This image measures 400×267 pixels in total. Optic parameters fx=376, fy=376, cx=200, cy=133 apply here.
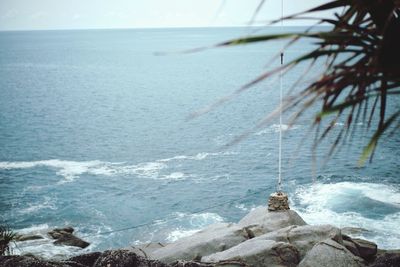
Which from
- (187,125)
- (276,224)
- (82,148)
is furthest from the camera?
(187,125)

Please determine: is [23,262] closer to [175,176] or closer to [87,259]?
[87,259]

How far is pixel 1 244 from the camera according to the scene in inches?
434

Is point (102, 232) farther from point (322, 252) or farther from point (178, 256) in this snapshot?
point (322, 252)

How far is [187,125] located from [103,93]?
37.2 meters

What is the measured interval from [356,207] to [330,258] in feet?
67.0

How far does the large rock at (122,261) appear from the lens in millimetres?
7379

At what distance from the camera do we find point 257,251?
10844 mm

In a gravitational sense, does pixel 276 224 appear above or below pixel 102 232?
above

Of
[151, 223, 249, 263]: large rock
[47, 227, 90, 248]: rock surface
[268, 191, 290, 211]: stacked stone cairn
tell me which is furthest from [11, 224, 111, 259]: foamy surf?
[268, 191, 290, 211]: stacked stone cairn

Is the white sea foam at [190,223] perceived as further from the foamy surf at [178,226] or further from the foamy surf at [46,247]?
the foamy surf at [46,247]

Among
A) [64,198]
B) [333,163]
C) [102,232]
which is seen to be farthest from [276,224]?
[333,163]

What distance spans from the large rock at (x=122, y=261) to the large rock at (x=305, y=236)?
19.9 feet

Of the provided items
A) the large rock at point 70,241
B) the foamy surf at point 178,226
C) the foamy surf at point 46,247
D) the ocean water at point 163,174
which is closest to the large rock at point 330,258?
the ocean water at point 163,174

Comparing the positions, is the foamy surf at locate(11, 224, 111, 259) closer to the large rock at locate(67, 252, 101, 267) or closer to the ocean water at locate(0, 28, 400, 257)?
the ocean water at locate(0, 28, 400, 257)
